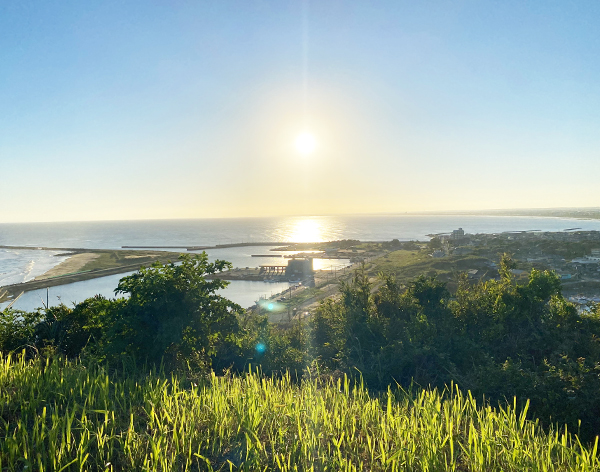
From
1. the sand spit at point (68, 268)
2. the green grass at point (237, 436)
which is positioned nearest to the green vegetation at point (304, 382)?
the green grass at point (237, 436)

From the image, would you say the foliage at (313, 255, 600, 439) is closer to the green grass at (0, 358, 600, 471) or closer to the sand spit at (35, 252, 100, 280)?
the green grass at (0, 358, 600, 471)

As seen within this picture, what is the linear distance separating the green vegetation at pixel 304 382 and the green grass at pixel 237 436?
0.08 ft

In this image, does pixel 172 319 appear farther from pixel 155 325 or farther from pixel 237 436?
pixel 237 436

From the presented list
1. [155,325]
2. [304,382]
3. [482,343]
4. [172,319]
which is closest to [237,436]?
[304,382]

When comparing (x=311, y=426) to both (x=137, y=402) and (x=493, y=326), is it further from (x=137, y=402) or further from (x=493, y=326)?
(x=493, y=326)

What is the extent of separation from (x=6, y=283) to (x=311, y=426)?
5429cm

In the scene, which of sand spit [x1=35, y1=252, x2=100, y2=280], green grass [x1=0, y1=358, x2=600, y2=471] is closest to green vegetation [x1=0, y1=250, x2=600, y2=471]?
green grass [x1=0, y1=358, x2=600, y2=471]

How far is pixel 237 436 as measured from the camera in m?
3.82

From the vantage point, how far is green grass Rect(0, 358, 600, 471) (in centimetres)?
325

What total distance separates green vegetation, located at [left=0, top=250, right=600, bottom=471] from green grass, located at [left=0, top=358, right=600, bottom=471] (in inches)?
0.9

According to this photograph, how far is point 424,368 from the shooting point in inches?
356

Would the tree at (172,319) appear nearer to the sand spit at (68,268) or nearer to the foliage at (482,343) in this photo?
the foliage at (482,343)

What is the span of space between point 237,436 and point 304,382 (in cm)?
302

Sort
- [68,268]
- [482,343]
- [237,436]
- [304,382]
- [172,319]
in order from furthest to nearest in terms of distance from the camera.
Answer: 1. [68,268]
2. [482,343]
3. [172,319]
4. [304,382]
5. [237,436]
